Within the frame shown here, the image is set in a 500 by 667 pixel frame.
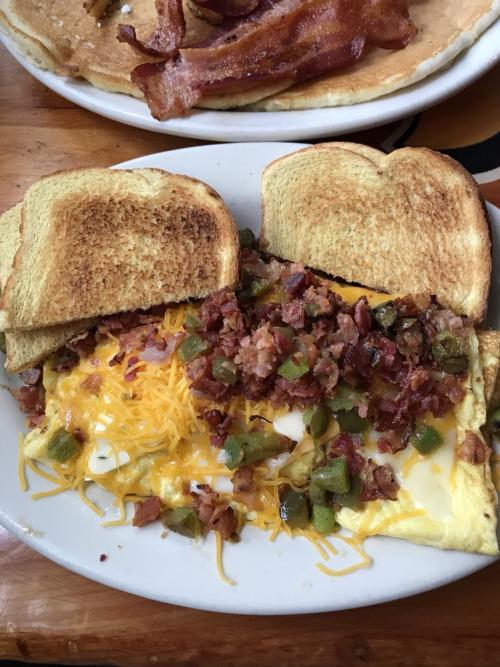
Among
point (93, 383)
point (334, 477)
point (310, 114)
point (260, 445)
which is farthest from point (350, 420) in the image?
point (310, 114)

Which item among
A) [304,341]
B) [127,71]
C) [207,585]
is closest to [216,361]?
[304,341]

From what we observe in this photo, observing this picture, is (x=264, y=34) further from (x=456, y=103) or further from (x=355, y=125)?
(x=456, y=103)

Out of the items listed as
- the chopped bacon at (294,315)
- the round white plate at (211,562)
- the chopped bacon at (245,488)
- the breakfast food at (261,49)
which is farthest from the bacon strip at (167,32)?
the chopped bacon at (245,488)

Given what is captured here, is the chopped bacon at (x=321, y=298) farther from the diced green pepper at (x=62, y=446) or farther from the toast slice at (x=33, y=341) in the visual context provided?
the diced green pepper at (x=62, y=446)

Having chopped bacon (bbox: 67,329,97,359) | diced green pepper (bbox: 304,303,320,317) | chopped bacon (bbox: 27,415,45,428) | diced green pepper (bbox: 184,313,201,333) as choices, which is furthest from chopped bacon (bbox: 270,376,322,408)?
chopped bacon (bbox: 27,415,45,428)

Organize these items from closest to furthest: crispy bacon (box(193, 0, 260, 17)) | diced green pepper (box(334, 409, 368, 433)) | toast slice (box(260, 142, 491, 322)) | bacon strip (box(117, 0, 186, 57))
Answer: diced green pepper (box(334, 409, 368, 433)) < toast slice (box(260, 142, 491, 322)) < bacon strip (box(117, 0, 186, 57)) < crispy bacon (box(193, 0, 260, 17))

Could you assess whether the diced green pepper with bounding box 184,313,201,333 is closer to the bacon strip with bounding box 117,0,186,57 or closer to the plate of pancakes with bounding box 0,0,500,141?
the plate of pancakes with bounding box 0,0,500,141

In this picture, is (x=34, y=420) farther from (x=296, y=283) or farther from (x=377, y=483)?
(x=377, y=483)
